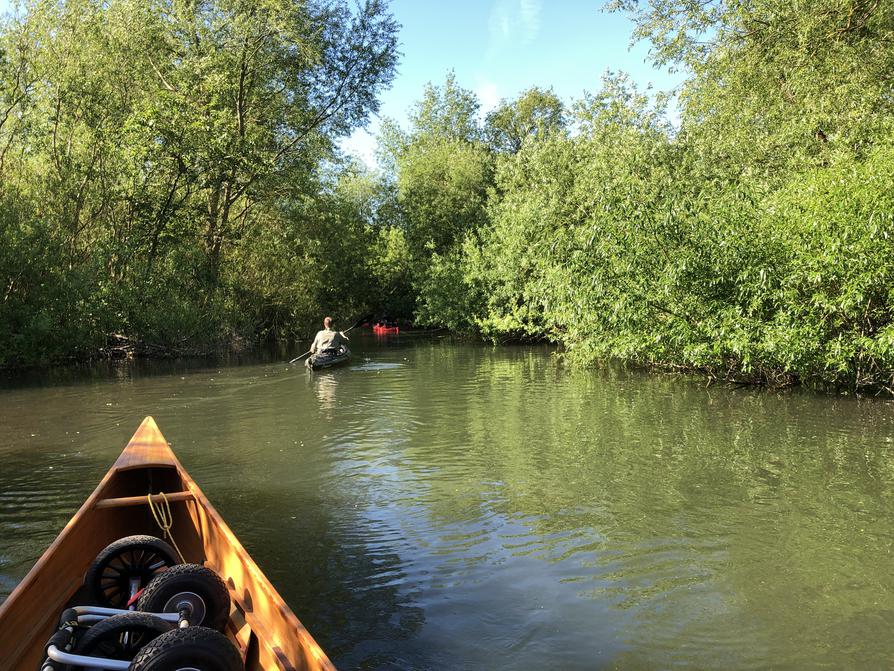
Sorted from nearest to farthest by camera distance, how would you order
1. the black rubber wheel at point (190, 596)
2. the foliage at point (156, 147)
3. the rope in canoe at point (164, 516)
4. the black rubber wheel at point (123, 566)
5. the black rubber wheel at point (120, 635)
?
the black rubber wheel at point (120, 635)
the black rubber wheel at point (190, 596)
the black rubber wheel at point (123, 566)
the rope in canoe at point (164, 516)
the foliage at point (156, 147)

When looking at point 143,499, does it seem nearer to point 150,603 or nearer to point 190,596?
point 150,603

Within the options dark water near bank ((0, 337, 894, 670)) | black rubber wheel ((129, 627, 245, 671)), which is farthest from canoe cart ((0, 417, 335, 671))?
dark water near bank ((0, 337, 894, 670))

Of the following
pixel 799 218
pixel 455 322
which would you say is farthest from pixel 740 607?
pixel 455 322

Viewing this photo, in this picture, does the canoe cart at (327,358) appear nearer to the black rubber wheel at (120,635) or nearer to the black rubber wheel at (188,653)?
the black rubber wheel at (120,635)

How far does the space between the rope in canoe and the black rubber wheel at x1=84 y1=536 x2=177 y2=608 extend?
513 millimetres

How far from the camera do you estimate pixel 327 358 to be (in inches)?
841

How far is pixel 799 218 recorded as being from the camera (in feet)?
39.8

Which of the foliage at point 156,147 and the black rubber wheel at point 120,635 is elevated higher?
the foliage at point 156,147

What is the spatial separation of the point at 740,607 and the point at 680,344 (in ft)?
32.4

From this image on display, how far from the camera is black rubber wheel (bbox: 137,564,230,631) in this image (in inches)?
159

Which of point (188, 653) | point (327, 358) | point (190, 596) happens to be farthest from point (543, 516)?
point (327, 358)

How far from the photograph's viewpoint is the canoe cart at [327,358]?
21078 mm

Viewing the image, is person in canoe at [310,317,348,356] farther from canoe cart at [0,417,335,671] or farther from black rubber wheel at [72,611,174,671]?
black rubber wheel at [72,611,174,671]

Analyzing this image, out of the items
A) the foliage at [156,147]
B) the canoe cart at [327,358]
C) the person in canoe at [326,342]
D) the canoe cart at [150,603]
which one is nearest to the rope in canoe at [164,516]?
the canoe cart at [150,603]
